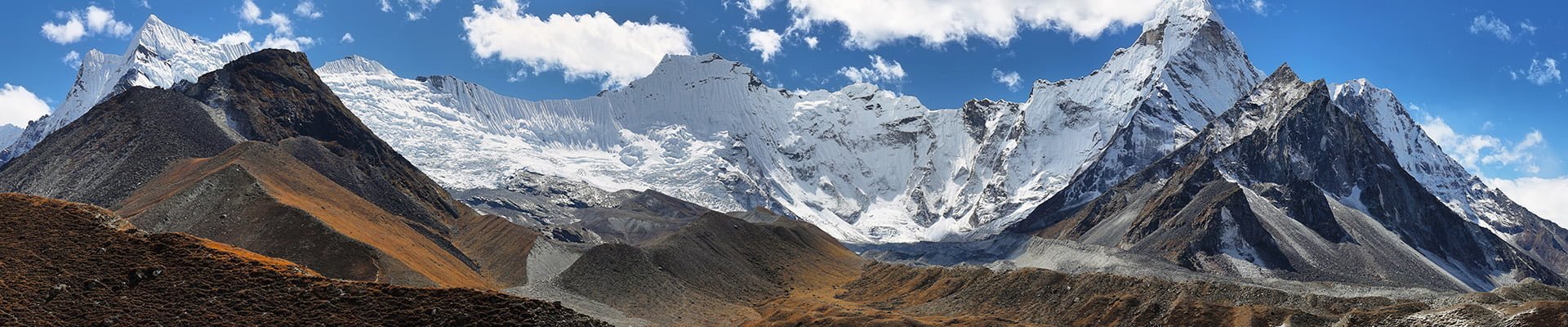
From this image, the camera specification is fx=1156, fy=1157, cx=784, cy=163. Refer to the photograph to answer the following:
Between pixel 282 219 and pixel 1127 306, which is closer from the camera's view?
pixel 1127 306

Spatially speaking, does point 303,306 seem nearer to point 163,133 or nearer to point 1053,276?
point 1053,276

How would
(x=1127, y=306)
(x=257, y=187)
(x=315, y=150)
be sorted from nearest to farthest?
1. (x=1127, y=306)
2. (x=257, y=187)
3. (x=315, y=150)

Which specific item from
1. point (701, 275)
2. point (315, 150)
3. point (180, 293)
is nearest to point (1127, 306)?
point (701, 275)

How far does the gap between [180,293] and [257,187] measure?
79.2 m

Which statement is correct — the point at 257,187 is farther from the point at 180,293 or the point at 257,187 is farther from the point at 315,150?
the point at 180,293

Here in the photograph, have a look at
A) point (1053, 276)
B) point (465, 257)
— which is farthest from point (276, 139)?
point (1053, 276)

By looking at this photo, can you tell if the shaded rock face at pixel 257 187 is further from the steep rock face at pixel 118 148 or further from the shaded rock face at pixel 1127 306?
the shaded rock face at pixel 1127 306

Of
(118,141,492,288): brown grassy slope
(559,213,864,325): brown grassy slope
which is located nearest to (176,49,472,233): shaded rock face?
(118,141,492,288): brown grassy slope

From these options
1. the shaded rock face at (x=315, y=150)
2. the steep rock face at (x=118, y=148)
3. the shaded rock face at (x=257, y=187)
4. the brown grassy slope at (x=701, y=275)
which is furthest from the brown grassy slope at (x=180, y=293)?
the shaded rock face at (x=315, y=150)

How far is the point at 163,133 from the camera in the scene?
153125 millimetres

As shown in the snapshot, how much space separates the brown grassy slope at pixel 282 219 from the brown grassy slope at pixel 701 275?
14316 millimetres

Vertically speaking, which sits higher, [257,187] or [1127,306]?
[257,187]

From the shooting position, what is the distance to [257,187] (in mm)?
118938

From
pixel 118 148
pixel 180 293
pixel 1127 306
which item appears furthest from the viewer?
pixel 118 148
